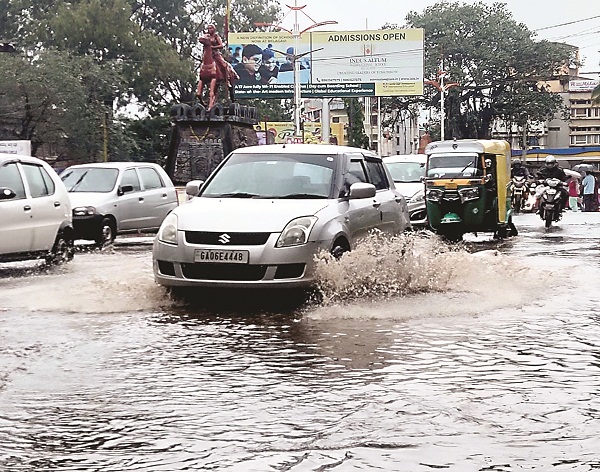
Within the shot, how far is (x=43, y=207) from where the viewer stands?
532 inches

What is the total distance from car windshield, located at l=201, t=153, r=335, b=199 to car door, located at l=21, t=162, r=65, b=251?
358cm

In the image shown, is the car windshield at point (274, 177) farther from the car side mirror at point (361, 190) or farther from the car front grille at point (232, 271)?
the car front grille at point (232, 271)

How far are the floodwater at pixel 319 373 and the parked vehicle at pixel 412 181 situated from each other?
33.2 feet

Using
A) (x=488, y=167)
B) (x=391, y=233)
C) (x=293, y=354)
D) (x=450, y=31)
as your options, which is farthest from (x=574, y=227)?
(x=450, y=31)

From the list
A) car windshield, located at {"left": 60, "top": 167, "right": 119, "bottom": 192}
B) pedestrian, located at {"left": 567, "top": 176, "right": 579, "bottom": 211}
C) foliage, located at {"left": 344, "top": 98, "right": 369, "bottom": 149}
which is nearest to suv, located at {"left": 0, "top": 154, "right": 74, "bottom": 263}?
car windshield, located at {"left": 60, "top": 167, "right": 119, "bottom": 192}

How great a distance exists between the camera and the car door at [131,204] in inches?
730

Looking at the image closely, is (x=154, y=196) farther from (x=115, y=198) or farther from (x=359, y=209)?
(x=359, y=209)

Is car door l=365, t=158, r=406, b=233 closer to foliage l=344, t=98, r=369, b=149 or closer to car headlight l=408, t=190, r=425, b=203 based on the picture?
car headlight l=408, t=190, r=425, b=203

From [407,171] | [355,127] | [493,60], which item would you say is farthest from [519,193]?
[355,127]

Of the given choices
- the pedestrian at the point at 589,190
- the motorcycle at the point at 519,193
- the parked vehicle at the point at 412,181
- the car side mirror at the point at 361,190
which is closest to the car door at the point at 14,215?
the car side mirror at the point at 361,190

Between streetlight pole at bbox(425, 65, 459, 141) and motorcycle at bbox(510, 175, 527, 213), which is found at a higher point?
streetlight pole at bbox(425, 65, 459, 141)

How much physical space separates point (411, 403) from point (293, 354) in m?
1.70

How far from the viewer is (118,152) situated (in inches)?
2062

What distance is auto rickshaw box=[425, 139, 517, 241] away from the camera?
756 inches
